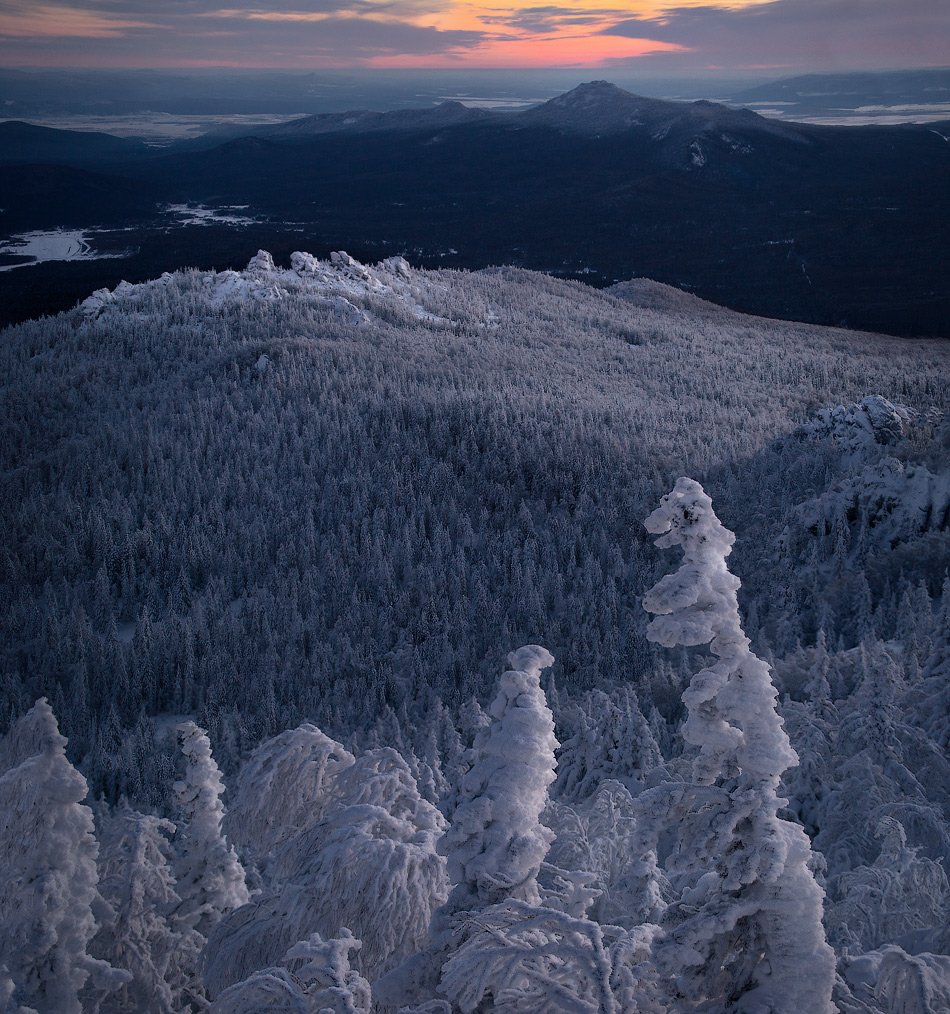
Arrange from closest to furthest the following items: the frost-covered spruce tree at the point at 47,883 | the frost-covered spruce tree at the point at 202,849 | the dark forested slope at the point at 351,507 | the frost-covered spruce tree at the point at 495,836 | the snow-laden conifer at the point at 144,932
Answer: the frost-covered spruce tree at the point at 495,836
the frost-covered spruce tree at the point at 47,883
the snow-laden conifer at the point at 144,932
the frost-covered spruce tree at the point at 202,849
the dark forested slope at the point at 351,507

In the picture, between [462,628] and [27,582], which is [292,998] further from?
[27,582]

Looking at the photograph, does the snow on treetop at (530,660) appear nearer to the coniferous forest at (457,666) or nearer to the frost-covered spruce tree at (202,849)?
the coniferous forest at (457,666)

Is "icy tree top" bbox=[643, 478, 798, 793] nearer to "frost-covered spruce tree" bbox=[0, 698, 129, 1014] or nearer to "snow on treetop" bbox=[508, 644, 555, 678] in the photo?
"snow on treetop" bbox=[508, 644, 555, 678]

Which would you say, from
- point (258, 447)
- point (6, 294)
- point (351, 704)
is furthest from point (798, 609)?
point (6, 294)

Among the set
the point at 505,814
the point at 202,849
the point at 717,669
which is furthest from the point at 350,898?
the point at 202,849

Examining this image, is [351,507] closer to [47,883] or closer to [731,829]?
[47,883]

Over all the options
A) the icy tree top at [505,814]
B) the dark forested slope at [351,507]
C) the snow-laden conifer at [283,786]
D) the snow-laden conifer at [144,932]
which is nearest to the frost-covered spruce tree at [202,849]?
the snow-laden conifer at [144,932]
